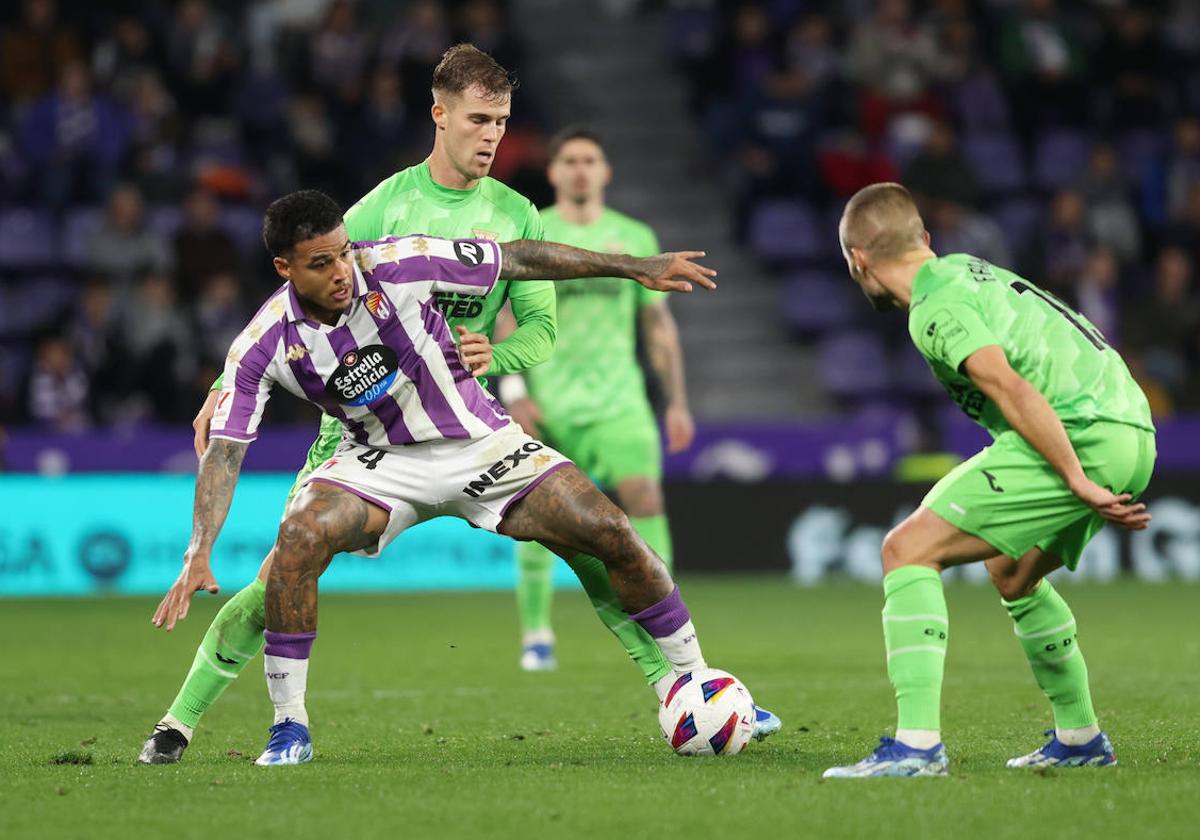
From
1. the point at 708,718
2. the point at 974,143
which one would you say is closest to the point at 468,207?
the point at 708,718

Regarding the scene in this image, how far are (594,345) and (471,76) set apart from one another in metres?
3.00

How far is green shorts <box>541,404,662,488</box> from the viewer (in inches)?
376

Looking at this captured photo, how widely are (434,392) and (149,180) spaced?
1127cm

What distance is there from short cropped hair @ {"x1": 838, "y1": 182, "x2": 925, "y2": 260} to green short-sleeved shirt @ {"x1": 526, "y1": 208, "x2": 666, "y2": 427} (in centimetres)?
407

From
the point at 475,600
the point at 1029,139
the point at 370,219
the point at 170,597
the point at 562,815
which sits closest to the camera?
the point at 562,815

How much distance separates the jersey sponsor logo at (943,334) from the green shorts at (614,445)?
414cm

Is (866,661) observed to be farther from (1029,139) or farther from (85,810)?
(1029,139)

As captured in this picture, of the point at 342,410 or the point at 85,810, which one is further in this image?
the point at 342,410

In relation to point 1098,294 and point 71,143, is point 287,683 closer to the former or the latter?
point 71,143

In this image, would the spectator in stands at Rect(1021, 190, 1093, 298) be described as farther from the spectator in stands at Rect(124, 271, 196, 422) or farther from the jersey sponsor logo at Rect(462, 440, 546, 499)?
the jersey sponsor logo at Rect(462, 440, 546, 499)

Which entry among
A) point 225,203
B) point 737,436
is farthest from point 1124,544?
point 225,203

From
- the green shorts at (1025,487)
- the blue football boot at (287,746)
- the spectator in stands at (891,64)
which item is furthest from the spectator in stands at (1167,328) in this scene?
the blue football boot at (287,746)

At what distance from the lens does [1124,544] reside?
15.5 meters

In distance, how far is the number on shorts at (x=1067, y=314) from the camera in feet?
18.6
